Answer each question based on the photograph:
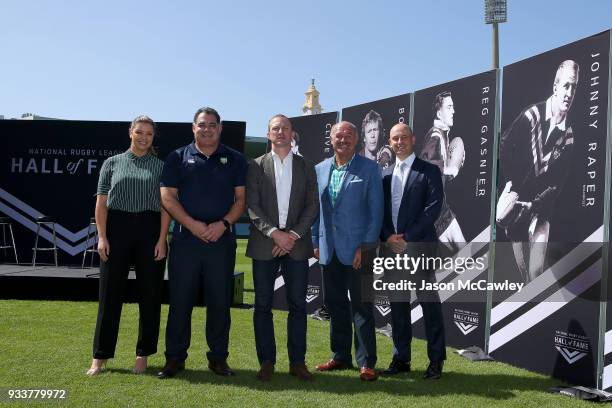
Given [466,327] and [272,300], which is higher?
[272,300]

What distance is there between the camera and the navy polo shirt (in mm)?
3508

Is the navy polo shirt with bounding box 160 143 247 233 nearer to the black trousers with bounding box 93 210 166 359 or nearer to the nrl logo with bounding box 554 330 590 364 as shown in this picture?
the black trousers with bounding box 93 210 166 359

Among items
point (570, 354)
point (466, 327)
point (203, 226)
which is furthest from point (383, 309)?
point (203, 226)

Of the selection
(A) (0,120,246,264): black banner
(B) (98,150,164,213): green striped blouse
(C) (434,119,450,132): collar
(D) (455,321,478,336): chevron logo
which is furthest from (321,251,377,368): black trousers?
(A) (0,120,246,264): black banner

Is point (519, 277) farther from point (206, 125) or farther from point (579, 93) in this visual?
point (206, 125)

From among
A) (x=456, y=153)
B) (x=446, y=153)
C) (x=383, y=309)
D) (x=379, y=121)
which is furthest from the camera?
(x=379, y=121)

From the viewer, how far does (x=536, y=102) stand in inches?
164

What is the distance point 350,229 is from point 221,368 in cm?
125

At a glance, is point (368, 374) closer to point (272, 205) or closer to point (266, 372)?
point (266, 372)

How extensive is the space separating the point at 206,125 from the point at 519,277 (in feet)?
8.78

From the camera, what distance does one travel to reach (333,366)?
3.85m

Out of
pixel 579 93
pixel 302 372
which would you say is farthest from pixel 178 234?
pixel 579 93

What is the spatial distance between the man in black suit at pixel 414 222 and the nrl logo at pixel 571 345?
867 millimetres

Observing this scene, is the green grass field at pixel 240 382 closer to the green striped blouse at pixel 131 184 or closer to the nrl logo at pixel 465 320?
the nrl logo at pixel 465 320
